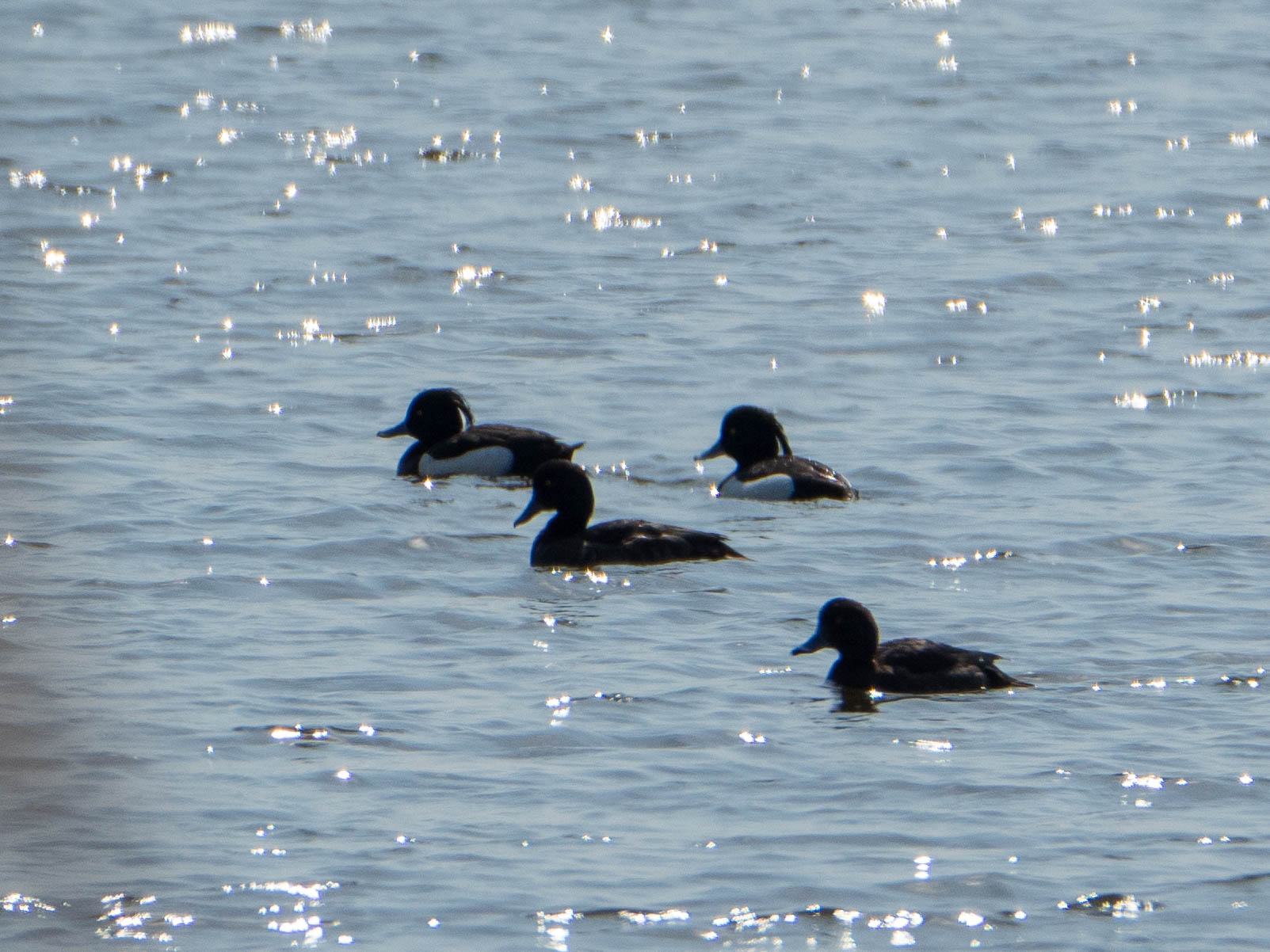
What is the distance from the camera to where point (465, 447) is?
1359cm

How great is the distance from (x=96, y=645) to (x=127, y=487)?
12.6 feet

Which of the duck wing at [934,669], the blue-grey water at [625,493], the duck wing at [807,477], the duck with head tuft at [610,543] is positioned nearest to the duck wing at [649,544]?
the duck with head tuft at [610,543]

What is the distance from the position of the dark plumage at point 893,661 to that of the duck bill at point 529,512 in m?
2.94

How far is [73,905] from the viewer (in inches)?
246

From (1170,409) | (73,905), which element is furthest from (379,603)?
(1170,409)

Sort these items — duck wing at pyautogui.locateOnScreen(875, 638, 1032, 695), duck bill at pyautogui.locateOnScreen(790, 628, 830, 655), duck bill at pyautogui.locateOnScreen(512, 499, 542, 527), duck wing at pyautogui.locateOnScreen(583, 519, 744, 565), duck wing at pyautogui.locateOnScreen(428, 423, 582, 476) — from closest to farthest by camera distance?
duck wing at pyautogui.locateOnScreen(875, 638, 1032, 695), duck bill at pyautogui.locateOnScreen(790, 628, 830, 655), duck wing at pyautogui.locateOnScreen(583, 519, 744, 565), duck bill at pyautogui.locateOnScreen(512, 499, 542, 527), duck wing at pyautogui.locateOnScreen(428, 423, 582, 476)

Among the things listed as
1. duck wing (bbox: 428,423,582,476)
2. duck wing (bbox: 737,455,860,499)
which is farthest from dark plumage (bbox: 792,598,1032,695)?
duck wing (bbox: 428,423,582,476)

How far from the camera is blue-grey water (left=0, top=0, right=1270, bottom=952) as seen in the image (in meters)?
6.60

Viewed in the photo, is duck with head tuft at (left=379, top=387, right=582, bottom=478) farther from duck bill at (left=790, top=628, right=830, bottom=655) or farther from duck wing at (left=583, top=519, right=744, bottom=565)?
duck bill at (left=790, top=628, right=830, bottom=655)

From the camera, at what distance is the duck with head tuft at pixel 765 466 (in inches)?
503

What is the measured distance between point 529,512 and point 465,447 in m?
1.56

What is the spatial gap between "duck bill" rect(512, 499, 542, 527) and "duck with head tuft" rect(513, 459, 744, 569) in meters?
0.28

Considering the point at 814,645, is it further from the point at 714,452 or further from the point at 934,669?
the point at 714,452

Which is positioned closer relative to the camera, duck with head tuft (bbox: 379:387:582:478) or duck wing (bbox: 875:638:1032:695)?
duck wing (bbox: 875:638:1032:695)
